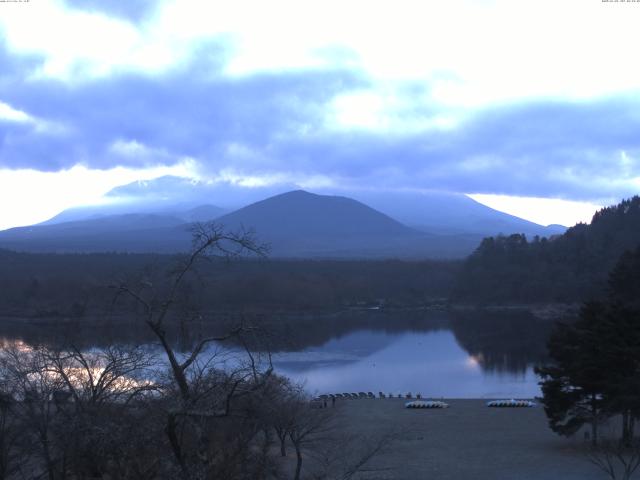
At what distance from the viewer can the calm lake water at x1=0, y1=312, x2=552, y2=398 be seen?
20828mm

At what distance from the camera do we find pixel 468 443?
13172mm

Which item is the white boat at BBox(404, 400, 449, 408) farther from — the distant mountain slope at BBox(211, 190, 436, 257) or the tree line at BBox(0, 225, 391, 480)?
the distant mountain slope at BBox(211, 190, 436, 257)

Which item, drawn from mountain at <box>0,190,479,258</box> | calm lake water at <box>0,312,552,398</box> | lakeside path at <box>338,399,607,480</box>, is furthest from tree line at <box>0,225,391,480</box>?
mountain at <box>0,190,479,258</box>

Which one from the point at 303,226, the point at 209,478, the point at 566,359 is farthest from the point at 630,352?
the point at 303,226

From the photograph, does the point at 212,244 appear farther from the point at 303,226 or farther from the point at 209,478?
the point at 303,226

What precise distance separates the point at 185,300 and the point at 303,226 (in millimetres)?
132650

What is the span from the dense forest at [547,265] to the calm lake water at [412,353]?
644cm

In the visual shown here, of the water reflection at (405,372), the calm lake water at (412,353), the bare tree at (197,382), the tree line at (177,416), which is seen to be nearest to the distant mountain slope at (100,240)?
the calm lake water at (412,353)

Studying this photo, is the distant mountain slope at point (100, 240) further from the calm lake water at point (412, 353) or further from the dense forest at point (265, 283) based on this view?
the calm lake water at point (412, 353)

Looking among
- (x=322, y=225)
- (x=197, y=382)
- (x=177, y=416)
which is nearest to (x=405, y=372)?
(x=197, y=382)

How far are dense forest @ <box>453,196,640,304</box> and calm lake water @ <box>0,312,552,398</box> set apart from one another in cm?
644

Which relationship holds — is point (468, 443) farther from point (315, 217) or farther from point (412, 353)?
point (315, 217)

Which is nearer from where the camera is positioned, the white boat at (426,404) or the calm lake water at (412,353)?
the white boat at (426,404)

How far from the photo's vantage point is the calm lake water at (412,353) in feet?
68.3
